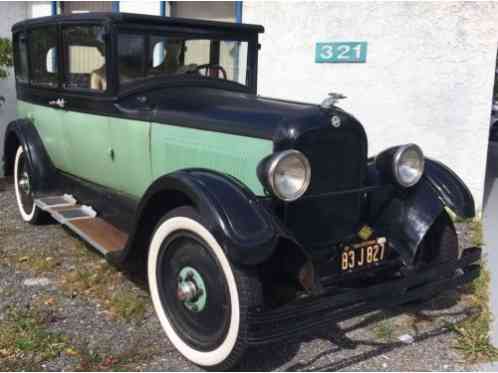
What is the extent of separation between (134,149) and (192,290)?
1.19 meters

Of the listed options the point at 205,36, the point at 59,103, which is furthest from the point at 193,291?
the point at 59,103

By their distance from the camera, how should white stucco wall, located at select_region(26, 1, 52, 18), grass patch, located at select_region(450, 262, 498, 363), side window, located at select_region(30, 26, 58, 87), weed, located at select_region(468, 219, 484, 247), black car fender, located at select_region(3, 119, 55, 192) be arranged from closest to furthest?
1. grass patch, located at select_region(450, 262, 498, 363)
2. side window, located at select_region(30, 26, 58, 87)
3. black car fender, located at select_region(3, 119, 55, 192)
4. weed, located at select_region(468, 219, 484, 247)
5. white stucco wall, located at select_region(26, 1, 52, 18)

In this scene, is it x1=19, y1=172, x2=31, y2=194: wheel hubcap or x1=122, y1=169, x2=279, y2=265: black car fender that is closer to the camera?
x1=122, y1=169, x2=279, y2=265: black car fender

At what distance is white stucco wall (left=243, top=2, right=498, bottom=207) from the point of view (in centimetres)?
521

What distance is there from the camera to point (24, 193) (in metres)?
5.00

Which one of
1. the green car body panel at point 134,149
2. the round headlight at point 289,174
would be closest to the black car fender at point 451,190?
the round headlight at point 289,174

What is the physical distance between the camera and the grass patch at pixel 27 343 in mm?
2688

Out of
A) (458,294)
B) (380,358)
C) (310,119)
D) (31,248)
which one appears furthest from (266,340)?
(31,248)

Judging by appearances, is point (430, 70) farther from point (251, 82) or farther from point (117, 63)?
point (117, 63)

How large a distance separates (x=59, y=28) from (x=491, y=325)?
351 cm

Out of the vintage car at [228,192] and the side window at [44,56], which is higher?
the side window at [44,56]

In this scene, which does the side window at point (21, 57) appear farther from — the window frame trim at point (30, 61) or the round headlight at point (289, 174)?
the round headlight at point (289, 174)

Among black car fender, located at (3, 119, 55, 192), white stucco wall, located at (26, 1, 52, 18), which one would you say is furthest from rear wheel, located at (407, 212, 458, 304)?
white stucco wall, located at (26, 1, 52, 18)

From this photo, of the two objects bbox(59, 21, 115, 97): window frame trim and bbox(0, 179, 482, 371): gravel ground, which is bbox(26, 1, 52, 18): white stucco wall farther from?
bbox(0, 179, 482, 371): gravel ground
